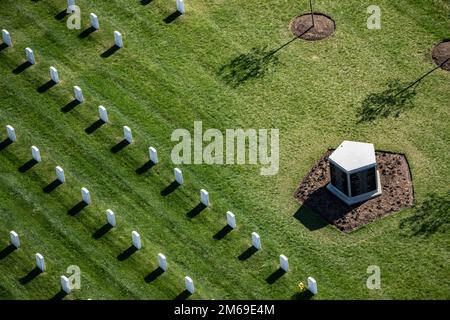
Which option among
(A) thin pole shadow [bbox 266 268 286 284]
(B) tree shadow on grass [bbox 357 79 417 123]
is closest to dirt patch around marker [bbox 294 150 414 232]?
(B) tree shadow on grass [bbox 357 79 417 123]

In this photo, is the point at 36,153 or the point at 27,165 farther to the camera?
the point at 27,165

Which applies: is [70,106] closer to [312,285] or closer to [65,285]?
[65,285]

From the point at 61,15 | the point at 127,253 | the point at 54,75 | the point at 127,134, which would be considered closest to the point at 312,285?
the point at 127,253

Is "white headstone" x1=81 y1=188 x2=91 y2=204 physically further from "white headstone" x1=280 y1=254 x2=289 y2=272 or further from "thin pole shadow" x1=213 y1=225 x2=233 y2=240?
"white headstone" x1=280 y1=254 x2=289 y2=272

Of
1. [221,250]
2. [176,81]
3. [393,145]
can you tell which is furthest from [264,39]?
[221,250]

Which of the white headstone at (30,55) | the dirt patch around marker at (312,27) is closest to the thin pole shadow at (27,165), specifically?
the white headstone at (30,55)

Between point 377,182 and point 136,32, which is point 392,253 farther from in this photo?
point 136,32
